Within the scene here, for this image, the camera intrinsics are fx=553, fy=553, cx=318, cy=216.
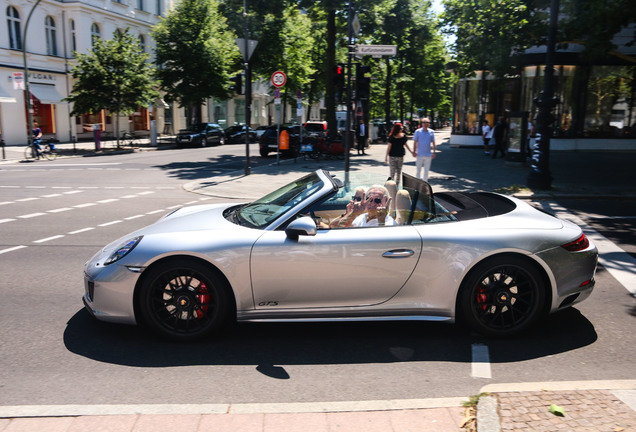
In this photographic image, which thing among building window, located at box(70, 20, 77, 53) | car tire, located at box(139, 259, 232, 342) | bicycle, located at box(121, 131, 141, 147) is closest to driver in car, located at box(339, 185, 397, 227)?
car tire, located at box(139, 259, 232, 342)

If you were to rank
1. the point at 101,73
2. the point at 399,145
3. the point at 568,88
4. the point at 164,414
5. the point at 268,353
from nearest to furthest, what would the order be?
1. the point at 164,414
2. the point at 268,353
3. the point at 399,145
4. the point at 568,88
5. the point at 101,73

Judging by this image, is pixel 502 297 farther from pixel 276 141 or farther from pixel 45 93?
pixel 45 93

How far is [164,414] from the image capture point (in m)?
3.33

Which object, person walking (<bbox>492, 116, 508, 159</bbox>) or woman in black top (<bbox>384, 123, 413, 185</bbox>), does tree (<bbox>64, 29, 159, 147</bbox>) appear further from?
woman in black top (<bbox>384, 123, 413, 185</bbox>)

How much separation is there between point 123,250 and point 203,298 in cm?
79

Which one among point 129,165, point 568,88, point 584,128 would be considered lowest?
point 129,165

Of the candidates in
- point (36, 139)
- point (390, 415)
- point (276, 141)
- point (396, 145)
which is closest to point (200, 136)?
point (276, 141)

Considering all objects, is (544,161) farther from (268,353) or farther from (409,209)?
(268,353)

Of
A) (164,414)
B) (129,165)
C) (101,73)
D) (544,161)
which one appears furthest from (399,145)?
(101,73)

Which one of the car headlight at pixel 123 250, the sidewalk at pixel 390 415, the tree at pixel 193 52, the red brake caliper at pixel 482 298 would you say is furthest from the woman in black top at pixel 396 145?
the tree at pixel 193 52

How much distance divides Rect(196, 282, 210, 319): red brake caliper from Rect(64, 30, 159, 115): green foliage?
30.0m

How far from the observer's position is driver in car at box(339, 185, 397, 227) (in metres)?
4.70

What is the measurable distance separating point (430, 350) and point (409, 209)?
1.20 m

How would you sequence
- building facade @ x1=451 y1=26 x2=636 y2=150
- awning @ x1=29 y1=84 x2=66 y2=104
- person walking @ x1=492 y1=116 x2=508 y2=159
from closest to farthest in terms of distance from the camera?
1. person walking @ x1=492 y1=116 x2=508 y2=159
2. building facade @ x1=451 y1=26 x2=636 y2=150
3. awning @ x1=29 y1=84 x2=66 y2=104
